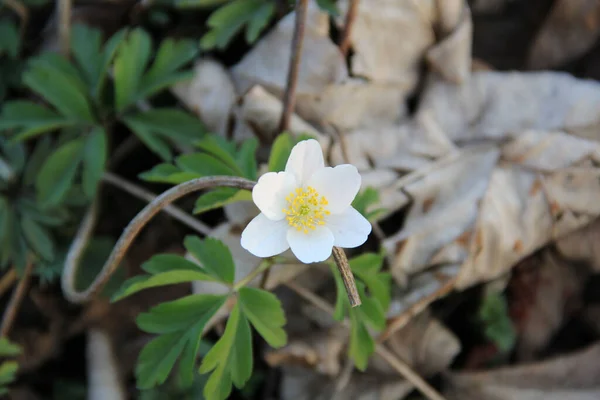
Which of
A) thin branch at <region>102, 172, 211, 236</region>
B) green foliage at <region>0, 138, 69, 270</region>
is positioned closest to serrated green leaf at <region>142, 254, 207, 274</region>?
thin branch at <region>102, 172, 211, 236</region>

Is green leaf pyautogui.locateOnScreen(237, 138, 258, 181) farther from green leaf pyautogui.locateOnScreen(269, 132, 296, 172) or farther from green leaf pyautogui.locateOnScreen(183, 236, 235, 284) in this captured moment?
green leaf pyautogui.locateOnScreen(183, 236, 235, 284)

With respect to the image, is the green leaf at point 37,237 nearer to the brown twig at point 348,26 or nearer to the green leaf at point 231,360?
the green leaf at point 231,360

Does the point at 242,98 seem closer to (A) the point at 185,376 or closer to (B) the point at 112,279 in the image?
(B) the point at 112,279

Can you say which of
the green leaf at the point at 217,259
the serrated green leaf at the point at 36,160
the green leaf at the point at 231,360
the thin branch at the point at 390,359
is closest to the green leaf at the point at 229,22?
the serrated green leaf at the point at 36,160

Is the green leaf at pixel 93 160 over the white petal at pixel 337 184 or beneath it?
beneath

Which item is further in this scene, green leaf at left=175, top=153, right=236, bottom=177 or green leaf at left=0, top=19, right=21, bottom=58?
green leaf at left=0, top=19, right=21, bottom=58

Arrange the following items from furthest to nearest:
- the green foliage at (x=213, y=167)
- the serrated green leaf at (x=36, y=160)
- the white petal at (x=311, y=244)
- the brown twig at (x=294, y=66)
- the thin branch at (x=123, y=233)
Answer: the serrated green leaf at (x=36, y=160) < the brown twig at (x=294, y=66) < the green foliage at (x=213, y=167) < the thin branch at (x=123, y=233) < the white petal at (x=311, y=244)
